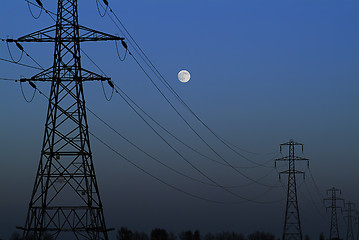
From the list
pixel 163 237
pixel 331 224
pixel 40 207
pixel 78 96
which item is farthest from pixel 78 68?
pixel 163 237

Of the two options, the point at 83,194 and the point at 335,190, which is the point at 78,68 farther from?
the point at 335,190

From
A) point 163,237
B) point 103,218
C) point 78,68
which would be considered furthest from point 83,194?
point 163,237

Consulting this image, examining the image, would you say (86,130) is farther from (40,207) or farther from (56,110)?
(40,207)

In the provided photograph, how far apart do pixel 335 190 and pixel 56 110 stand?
79423 millimetres

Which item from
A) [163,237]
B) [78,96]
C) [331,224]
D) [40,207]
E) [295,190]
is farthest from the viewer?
[163,237]

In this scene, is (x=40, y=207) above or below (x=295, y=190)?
below

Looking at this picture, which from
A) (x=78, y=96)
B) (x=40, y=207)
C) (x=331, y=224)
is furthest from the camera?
(x=331, y=224)

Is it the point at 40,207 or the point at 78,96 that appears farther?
the point at 78,96

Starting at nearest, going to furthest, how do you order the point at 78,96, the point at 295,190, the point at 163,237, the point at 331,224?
1. the point at 78,96
2. the point at 295,190
3. the point at 331,224
4. the point at 163,237

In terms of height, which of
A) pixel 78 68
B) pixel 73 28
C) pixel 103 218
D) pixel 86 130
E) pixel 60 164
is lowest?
pixel 103 218

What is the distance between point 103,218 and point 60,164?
3.99 meters

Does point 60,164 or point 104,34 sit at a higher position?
point 104,34

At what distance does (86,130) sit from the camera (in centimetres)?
3475

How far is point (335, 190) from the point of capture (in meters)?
104
